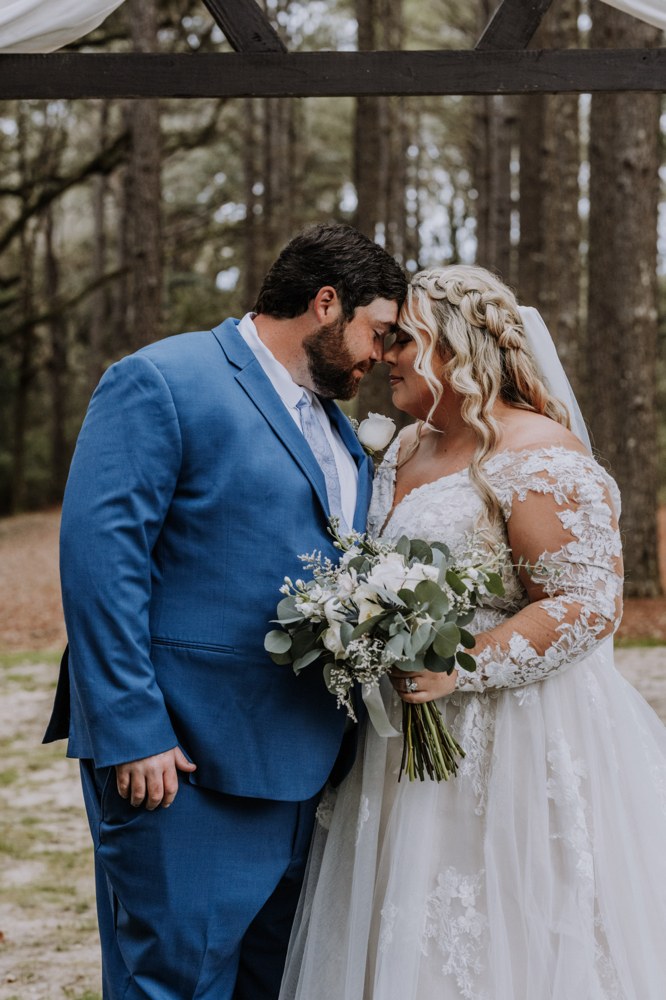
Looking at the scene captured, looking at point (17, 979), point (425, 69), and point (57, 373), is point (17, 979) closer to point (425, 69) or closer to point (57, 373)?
point (425, 69)

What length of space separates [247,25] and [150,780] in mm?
2170

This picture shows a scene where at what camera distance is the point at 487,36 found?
109 inches

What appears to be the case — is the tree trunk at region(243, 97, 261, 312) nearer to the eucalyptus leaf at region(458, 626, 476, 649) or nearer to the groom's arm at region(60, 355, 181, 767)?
the groom's arm at region(60, 355, 181, 767)

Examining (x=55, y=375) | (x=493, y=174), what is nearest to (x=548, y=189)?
(x=493, y=174)

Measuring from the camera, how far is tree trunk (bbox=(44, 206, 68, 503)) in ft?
81.5

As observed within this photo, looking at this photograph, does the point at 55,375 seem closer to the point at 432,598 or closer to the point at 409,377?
the point at 409,377

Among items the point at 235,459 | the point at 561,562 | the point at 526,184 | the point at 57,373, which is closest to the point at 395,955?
the point at 561,562

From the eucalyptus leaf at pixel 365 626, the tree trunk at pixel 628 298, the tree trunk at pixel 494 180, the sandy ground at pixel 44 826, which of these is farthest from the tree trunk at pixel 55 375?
the eucalyptus leaf at pixel 365 626

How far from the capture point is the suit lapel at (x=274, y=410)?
8.61 feet

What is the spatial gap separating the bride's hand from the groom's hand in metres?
0.63

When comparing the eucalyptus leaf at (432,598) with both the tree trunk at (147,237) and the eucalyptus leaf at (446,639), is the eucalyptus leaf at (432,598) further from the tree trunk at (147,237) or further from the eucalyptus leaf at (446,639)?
the tree trunk at (147,237)

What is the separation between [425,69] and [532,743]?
6.55 ft

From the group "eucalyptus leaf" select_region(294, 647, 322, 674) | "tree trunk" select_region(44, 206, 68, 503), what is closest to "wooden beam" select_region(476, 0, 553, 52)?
"eucalyptus leaf" select_region(294, 647, 322, 674)

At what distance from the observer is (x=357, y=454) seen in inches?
120
